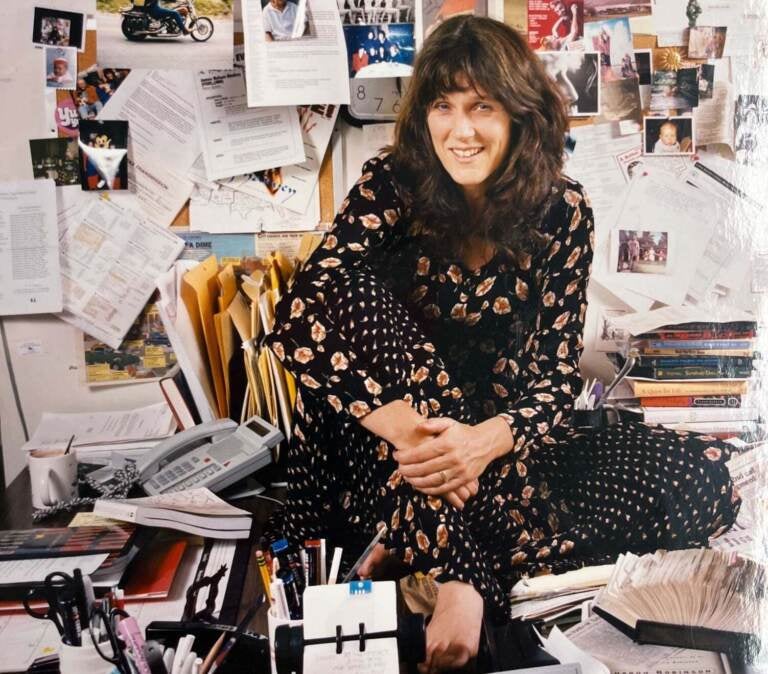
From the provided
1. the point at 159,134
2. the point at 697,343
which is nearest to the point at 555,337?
the point at 697,343

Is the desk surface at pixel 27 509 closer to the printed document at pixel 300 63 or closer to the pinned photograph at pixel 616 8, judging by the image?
the printed document at pixel 300 63

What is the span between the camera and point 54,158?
1104 millimetres

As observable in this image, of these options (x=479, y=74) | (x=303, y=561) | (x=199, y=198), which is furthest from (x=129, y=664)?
(x=479, y=74)

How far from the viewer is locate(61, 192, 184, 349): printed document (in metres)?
1.13

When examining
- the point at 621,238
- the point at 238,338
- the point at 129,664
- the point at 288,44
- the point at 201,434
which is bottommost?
the point at 129,664

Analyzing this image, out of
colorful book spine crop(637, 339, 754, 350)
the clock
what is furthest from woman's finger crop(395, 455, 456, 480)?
the clock

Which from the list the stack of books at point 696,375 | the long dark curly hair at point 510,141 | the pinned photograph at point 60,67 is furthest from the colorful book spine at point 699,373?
the pinned photograph at point 60,67

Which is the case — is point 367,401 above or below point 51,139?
below

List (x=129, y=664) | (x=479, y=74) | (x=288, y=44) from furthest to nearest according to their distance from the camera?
(x=288, y=44) < (x=479, y=74) < (x=129, y=664)

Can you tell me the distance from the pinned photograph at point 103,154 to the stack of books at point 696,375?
76 cm

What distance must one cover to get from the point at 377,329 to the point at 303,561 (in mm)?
304

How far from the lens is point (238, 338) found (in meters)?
1.11

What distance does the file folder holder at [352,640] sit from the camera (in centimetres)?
89

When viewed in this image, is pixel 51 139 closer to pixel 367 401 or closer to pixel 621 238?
pixel 367 401
